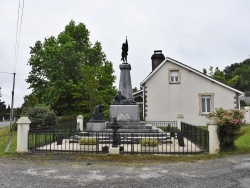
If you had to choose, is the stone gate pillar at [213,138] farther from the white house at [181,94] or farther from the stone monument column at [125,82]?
the white house at [181,94]

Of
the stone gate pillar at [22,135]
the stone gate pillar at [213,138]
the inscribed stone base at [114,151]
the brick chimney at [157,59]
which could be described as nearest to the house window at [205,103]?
the brick chimney at [157,59]

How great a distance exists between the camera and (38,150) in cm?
1094

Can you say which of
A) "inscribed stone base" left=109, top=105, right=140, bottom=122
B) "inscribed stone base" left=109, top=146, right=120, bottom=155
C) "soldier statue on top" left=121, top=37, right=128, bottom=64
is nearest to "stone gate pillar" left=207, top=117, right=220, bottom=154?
"inscribed stone base" left=109, top=146, right=120, bottom=155

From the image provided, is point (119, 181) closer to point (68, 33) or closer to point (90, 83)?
point (90, 83)

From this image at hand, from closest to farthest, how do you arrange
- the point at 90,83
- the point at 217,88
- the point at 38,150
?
1. the point at 38,150
2. the point at 217,88
3. the point at 90,83

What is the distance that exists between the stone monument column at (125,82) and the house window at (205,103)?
9708 millimetres

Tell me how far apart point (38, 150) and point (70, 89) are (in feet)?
64.2

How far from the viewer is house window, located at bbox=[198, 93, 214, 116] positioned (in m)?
25.0

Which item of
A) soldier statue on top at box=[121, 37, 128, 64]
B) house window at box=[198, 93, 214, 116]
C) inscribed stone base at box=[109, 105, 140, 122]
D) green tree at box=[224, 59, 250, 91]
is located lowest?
inscribed stone base at box=[109, 105, 140, 122]

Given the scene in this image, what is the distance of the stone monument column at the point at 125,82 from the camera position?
18.0 metres

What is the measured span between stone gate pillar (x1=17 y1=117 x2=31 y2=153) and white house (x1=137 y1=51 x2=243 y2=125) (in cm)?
1583

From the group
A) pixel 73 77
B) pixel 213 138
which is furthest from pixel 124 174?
pixel 73 77

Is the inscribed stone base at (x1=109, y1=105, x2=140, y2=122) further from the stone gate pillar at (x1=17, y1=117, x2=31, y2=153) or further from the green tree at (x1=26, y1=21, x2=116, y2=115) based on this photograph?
the green tree at (x1=26, y1=21, x2=116, y2=115)

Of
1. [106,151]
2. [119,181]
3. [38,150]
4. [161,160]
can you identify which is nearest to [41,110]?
[38,150]
